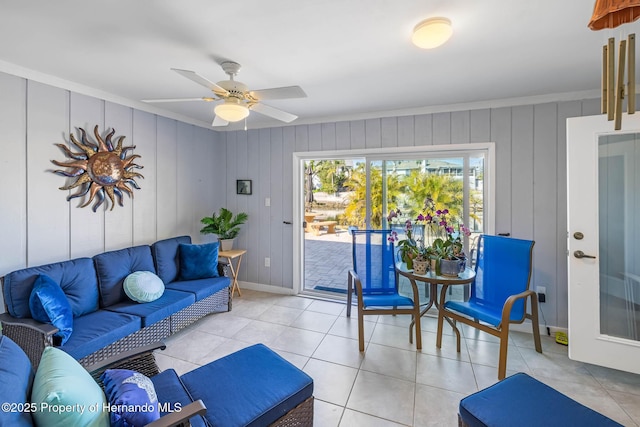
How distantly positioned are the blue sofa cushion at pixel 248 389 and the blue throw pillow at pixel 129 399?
0.31 metres

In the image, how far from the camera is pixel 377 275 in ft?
10.1

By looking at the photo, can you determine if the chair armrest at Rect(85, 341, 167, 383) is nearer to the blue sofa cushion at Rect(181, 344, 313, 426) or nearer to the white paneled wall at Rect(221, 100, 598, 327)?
the blue sofa cushion at Rect(181, 344, 313, 426)

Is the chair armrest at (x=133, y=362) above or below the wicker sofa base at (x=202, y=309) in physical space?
above

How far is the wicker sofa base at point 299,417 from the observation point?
146 cm

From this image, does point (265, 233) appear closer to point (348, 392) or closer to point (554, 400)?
point (348, 392)

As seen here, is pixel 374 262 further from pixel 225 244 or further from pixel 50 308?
pixel 50 308

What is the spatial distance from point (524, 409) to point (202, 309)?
112 inches

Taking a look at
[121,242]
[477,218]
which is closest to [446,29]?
[477,218]

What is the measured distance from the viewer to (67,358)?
1.21 m

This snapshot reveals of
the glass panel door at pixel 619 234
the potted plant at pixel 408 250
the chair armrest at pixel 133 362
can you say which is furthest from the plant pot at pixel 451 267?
the chair armrest at pixel 133 362

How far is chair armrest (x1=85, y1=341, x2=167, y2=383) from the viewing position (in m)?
1.45

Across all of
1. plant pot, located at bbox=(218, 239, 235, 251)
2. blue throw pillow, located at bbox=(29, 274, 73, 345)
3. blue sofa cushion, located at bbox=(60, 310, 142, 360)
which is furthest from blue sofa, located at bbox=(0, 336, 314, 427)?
plant pot, located at bbox=(218, 239, 235, 251)

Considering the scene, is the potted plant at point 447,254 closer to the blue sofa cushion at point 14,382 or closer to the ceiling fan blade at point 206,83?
the ceiling fan blade at point 206,83

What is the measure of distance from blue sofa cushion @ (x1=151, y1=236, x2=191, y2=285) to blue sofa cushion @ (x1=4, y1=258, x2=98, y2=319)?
2.09 feet
